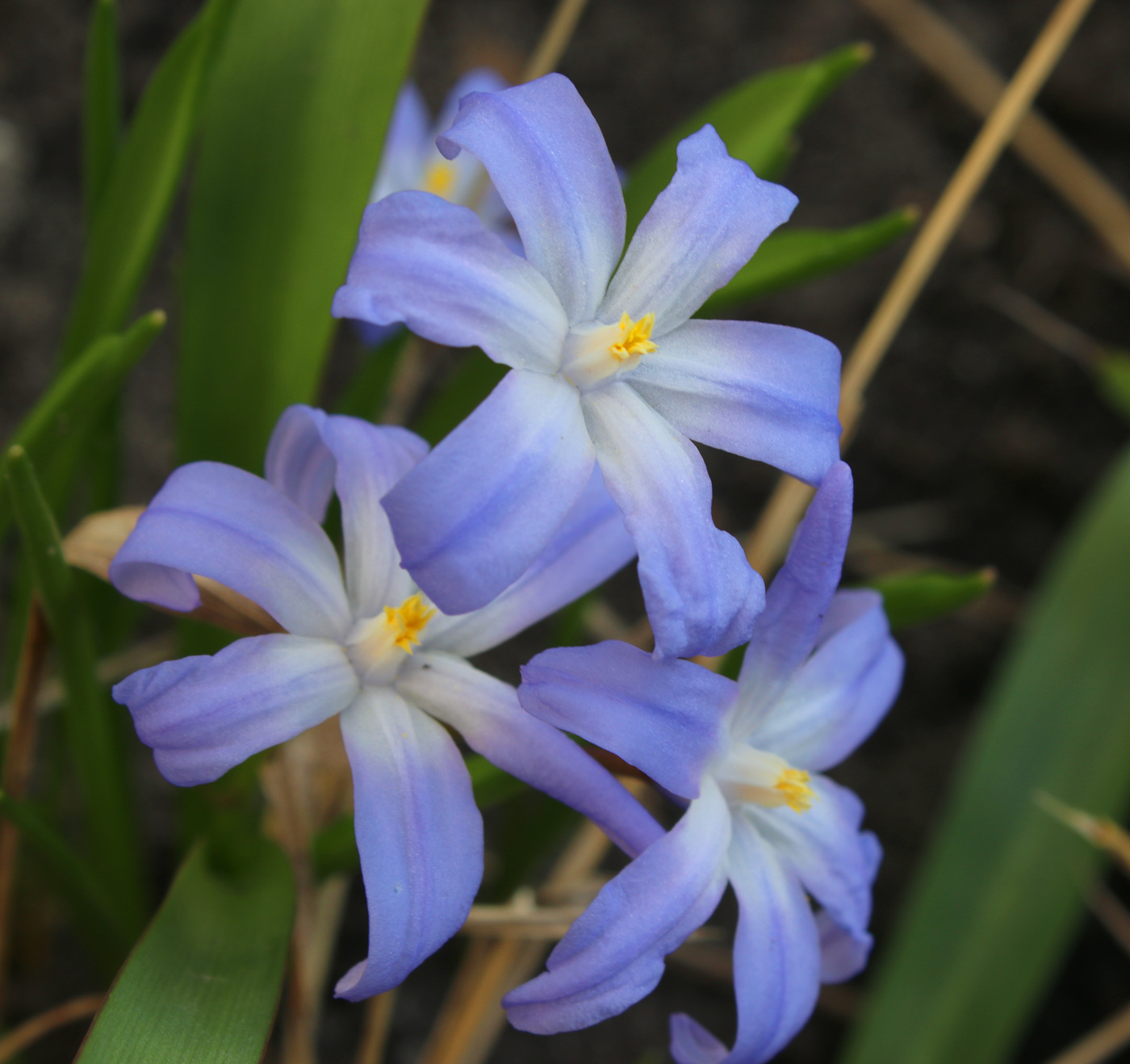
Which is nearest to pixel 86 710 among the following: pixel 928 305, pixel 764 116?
pixel 764 116

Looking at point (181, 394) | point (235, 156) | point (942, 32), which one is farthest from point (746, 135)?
point (942, 32)

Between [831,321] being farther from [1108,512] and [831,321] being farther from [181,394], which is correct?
[181,394]

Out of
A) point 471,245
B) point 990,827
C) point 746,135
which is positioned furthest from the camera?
point 990,827

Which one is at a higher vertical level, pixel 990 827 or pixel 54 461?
pixel 54 461

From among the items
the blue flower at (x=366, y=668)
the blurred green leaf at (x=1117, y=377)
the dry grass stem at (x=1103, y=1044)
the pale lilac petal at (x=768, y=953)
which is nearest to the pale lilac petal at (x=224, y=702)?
the blue flower at (x=366, y=668)

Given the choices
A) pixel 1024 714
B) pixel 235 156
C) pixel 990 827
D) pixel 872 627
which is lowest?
pixel 990 827

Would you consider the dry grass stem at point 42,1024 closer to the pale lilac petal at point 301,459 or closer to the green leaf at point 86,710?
the green leaf at point 86,710

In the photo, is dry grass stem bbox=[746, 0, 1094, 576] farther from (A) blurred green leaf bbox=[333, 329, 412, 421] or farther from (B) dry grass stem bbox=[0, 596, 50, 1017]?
(B) dry grass stem bbox=[0, 596, 50, 1017]

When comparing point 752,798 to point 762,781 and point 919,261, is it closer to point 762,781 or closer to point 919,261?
point 762,781
